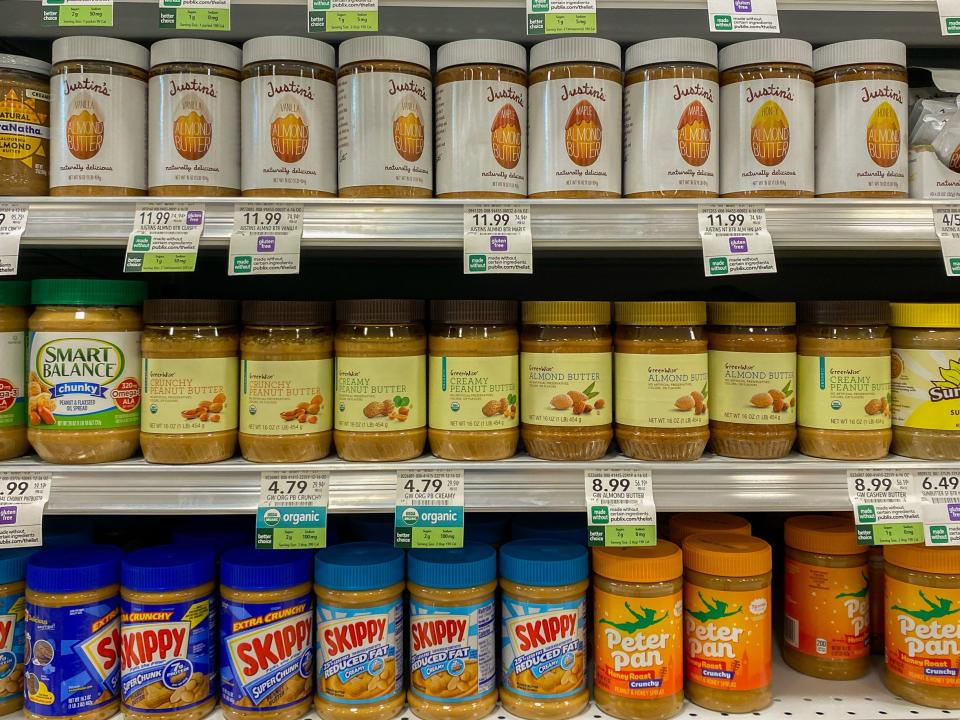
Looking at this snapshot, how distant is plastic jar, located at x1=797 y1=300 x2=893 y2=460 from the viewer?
1.06 m

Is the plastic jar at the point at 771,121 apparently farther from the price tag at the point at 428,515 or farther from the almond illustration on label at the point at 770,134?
the price tag at the point at 428,515

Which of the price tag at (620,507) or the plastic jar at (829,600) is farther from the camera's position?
the plastic jar at (829,600)

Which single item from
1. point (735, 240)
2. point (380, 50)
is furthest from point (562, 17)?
point (735, 240)

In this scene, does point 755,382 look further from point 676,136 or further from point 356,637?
point 356,637

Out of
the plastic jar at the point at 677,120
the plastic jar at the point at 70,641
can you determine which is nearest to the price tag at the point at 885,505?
the plastic jar at the point at 677,120

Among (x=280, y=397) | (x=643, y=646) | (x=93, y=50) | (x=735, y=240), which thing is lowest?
(x=643, y=646)

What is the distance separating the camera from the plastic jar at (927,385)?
106 cm

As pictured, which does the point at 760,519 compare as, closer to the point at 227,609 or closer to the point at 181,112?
the point at 227,609

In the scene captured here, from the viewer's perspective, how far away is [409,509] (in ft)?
3.32

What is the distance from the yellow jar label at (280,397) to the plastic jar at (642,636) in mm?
510

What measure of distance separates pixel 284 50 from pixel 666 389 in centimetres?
76

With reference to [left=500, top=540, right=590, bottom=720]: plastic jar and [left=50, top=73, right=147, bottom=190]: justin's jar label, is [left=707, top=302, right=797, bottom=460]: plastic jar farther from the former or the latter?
[left=50, top=73, right=147, bottom=190]: justin's jar label

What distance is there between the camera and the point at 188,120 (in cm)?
105

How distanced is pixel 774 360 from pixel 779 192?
253mm
